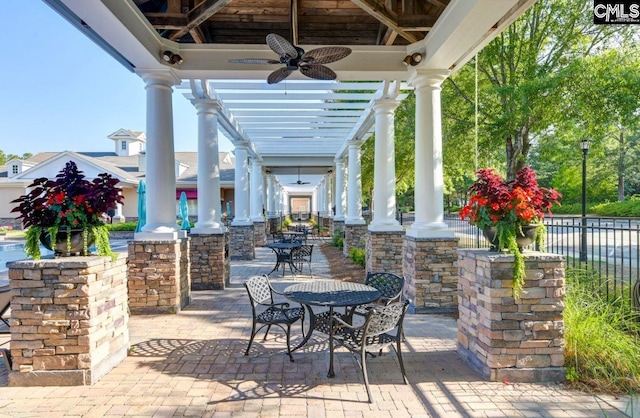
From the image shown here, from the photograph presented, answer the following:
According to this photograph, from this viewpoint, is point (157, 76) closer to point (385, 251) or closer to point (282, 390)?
point (282, 390)

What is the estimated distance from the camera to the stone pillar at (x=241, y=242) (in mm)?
11109

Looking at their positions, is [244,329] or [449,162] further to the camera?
[449,162]

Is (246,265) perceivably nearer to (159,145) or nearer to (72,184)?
(159,145)

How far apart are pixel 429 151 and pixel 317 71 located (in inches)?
87.8

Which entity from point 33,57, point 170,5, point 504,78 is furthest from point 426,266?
point 33,57

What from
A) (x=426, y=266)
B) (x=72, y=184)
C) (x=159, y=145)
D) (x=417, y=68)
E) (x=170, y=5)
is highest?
(x=170, y=5)

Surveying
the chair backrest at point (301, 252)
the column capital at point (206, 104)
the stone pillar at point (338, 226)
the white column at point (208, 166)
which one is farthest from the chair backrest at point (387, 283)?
the stone pillar at point (338, 226)

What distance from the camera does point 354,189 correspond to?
37.9ft

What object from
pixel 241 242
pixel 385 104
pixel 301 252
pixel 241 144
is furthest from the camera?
pixel 241 144

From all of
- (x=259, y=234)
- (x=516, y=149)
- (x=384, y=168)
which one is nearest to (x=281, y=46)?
(x=384, y=168)

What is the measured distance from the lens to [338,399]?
2.88m

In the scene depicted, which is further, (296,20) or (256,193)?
(256,193)

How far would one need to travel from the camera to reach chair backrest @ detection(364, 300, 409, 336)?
2.98 metres

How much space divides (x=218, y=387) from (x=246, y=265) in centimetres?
702
